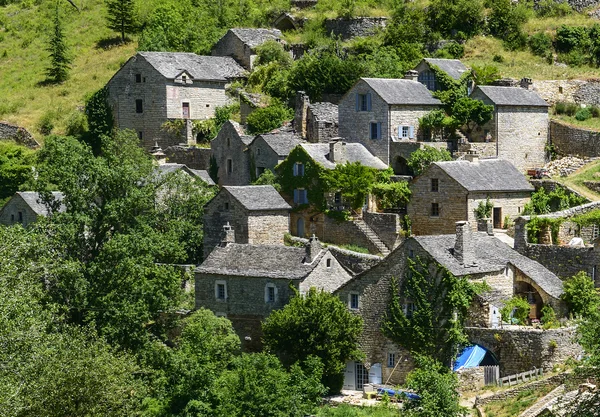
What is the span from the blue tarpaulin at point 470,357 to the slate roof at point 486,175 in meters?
10.4

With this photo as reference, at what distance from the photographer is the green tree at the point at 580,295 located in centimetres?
5494

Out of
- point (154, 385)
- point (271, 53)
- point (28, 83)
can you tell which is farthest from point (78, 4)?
point (154, 385)

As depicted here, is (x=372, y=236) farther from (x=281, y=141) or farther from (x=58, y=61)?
(x=58, y=61)

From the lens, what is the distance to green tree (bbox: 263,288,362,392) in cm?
5544

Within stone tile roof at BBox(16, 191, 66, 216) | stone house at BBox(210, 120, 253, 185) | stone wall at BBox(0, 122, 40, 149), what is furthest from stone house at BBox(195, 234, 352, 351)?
stone wall at BBox(0, 122, 40, 149)

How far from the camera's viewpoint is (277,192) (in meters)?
65.9

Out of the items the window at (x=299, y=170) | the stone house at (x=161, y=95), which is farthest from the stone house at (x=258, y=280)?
the stone house at (x=161, y=95)

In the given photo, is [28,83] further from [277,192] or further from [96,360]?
[96,360]

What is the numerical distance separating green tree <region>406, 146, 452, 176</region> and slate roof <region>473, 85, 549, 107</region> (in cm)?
423

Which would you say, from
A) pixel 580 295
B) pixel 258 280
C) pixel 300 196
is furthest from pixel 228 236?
pixel 580 295

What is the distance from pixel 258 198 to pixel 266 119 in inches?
424

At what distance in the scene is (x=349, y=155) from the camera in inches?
2667

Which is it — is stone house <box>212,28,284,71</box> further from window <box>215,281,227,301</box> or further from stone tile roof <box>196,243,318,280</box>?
window <box>215,281,227,301</box>

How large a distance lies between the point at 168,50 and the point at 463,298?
130 feet
